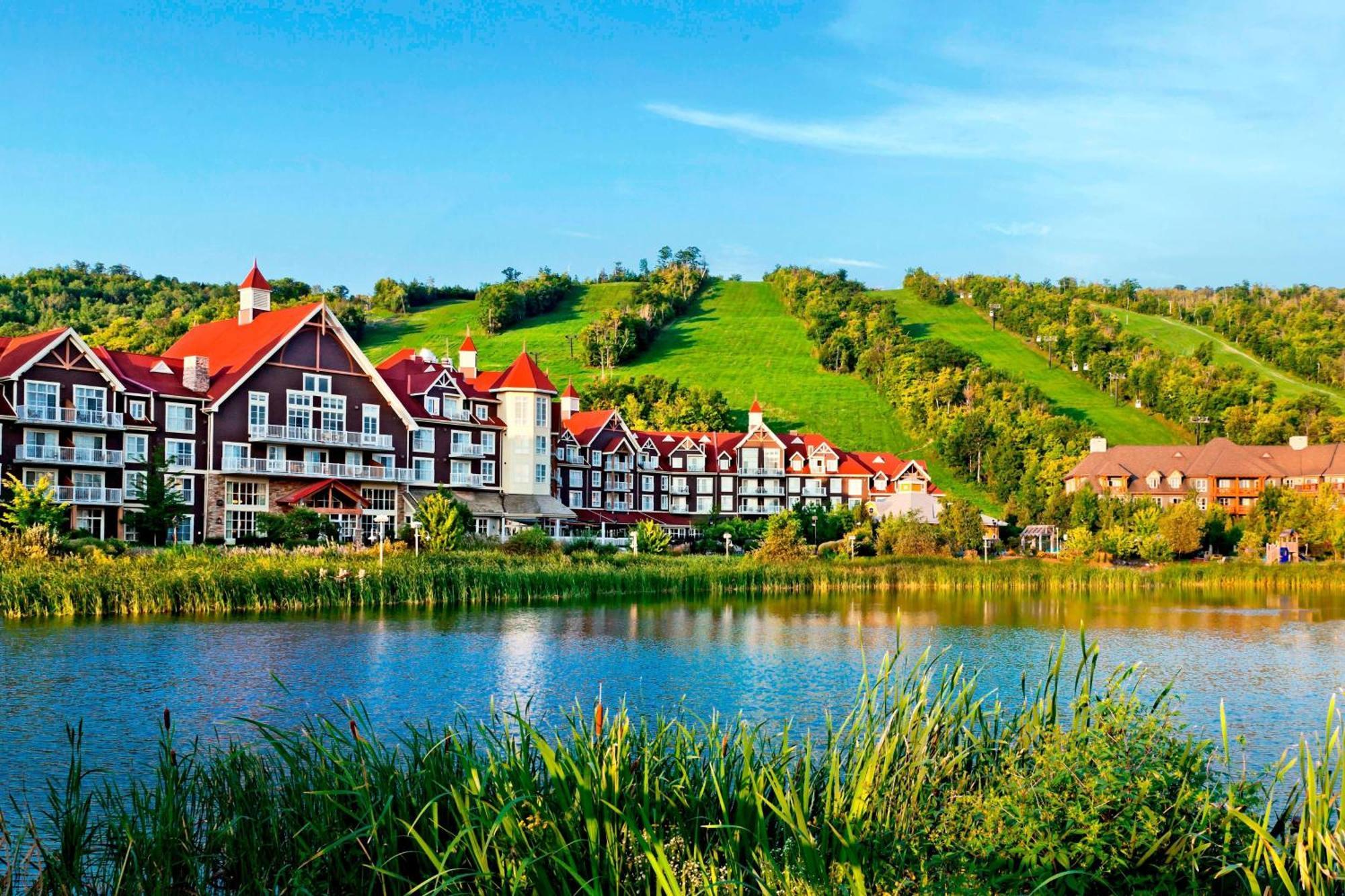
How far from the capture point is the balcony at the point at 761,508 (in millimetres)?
93812

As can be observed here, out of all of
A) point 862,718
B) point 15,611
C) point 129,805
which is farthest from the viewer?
point 15,611

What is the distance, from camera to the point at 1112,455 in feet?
332

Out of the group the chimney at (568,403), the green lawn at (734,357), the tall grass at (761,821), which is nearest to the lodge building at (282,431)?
the chimney at (568,403)

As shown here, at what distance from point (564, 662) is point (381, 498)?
38994 mm

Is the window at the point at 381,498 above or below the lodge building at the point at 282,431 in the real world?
below

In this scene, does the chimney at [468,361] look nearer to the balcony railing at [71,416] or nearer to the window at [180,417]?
the window at [180,417]

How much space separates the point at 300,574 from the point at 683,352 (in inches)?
3762

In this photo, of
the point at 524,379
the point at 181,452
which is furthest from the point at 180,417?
the point at 524,379

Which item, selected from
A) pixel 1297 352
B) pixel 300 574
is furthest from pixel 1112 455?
pixel 300 574

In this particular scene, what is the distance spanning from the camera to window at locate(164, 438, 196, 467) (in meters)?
54.8

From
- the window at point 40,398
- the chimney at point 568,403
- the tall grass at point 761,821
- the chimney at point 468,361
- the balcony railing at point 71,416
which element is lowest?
the tall grass at point 761,821

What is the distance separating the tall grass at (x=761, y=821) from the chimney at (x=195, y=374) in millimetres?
50068

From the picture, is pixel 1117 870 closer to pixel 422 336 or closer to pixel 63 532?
pixel 63 532

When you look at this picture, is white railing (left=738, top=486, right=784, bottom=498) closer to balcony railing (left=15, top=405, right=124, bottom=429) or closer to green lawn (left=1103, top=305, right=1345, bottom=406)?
balcony railing (left=15, top=405, right=124, bottom=429)
